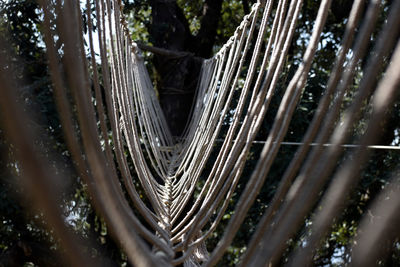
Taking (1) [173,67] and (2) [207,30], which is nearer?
(1) [173,67]

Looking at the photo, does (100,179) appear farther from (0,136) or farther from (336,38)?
(336,38)

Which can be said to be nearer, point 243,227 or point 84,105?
point 84,105

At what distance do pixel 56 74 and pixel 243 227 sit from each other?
257 cm

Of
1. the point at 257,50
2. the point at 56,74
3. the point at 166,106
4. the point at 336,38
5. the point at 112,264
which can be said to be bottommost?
the point at 112,264

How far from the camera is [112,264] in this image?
9.46 feet

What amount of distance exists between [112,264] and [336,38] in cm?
182

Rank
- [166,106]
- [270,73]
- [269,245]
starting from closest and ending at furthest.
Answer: [269,245] < [270,73] < [166,106]

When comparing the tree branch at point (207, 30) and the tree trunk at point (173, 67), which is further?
the tree branch at point (207, 30)

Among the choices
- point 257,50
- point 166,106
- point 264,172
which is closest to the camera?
point 264,172

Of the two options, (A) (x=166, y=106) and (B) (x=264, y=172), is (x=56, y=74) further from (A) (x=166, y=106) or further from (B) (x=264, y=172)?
(A) (x=166, y=106)

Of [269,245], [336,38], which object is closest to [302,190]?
[269,245]

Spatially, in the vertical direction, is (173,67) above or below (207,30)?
below

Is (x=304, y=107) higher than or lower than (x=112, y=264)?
higher

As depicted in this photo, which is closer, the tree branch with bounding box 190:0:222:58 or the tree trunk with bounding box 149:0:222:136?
the tree trunk with bounding box 149:0:222:136
